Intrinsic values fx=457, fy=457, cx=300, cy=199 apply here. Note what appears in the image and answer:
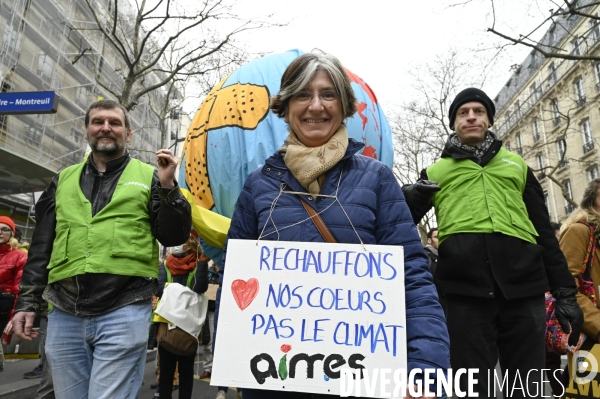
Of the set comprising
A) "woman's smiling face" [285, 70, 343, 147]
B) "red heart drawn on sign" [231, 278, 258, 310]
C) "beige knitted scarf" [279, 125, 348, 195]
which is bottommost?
"red heart drawn on sign" [231, 278, 258, 310]

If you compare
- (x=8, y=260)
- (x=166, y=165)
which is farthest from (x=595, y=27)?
(x=8, y=260)

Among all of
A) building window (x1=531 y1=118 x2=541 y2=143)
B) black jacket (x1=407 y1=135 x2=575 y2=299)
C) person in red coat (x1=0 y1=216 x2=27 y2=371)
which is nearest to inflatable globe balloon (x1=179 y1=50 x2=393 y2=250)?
black jacket (x1=407 y1=135 x2=575 y2=299)

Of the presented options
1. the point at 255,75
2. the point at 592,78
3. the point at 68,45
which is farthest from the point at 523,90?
the point at 255,75

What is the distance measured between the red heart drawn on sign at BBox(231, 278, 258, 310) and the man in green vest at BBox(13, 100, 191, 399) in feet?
3.31

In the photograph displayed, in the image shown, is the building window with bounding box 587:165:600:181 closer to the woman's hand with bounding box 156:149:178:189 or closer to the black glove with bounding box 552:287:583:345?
the black glove with bounding box 552:287:583:345

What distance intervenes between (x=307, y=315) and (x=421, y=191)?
3.80 feet

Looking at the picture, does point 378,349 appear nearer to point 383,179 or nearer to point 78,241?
point 383,179

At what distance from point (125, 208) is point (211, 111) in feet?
3.71

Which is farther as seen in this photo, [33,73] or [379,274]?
[33,73]

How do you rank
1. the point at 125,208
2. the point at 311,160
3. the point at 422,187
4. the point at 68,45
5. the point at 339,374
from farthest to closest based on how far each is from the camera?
1. the point at 68,45
2. the point at 125,208
3. the point at 422,187
4. the point at 311,160
5. the point at 339,374

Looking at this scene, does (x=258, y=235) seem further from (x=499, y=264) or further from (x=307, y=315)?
(x=499, y=264)

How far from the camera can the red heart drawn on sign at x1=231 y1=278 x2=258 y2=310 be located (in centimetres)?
151

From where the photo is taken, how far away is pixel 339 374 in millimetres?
1398

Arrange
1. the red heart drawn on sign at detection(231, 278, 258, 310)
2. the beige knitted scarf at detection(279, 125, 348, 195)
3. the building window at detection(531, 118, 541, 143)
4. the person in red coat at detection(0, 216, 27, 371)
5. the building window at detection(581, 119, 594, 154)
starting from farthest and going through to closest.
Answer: the building window at detection(531, 118, 541, 143)
the building window at detection(581, 119, 594, 154)
the person in red coat at detection(0, 216, 27, 371)
the beige knitted scarf at detection(279, 125, 348, 195)
the red heart drawn on sign at detection(231, 278, 258, 310)
